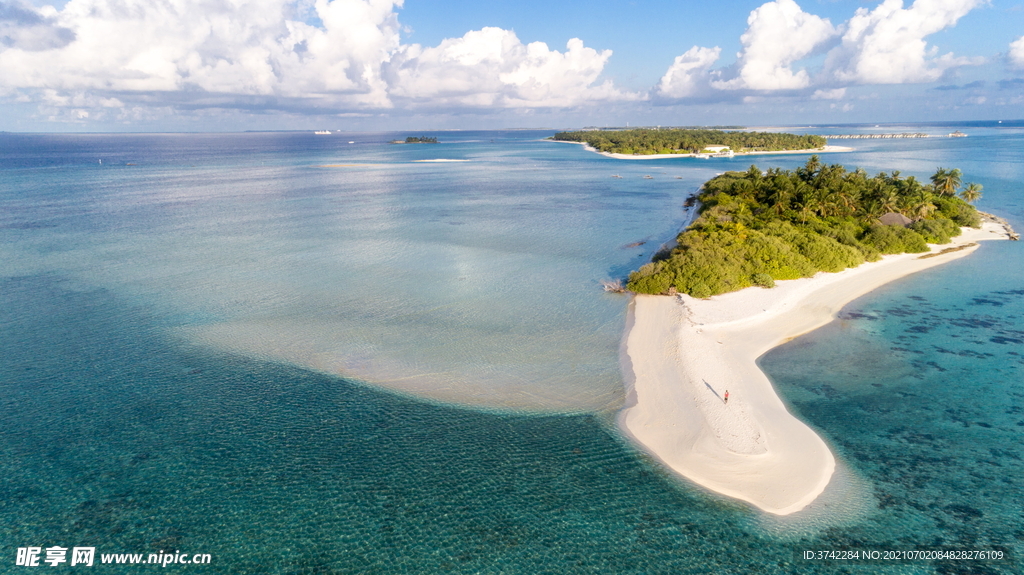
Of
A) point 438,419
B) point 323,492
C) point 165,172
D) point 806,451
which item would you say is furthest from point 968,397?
point 165,172

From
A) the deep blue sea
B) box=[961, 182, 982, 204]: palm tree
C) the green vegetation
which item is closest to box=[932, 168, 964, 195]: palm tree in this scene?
the green vegetation

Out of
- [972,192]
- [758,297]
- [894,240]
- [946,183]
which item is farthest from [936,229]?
[758,297]

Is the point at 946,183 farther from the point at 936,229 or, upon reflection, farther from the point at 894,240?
the point at 894,240

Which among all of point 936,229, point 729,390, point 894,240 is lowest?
point 729,390

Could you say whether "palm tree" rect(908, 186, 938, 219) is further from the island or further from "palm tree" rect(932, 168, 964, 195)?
"palm tree" rect(932, 168, 964, 195)

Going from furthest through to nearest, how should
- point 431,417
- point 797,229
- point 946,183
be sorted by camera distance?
point 946,183 < point 797,229 < point 431,417

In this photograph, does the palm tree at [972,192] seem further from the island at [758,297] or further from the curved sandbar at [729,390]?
Result: the curved sandbar at [729,390]

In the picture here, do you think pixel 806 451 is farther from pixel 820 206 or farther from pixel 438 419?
pixel 820 206
